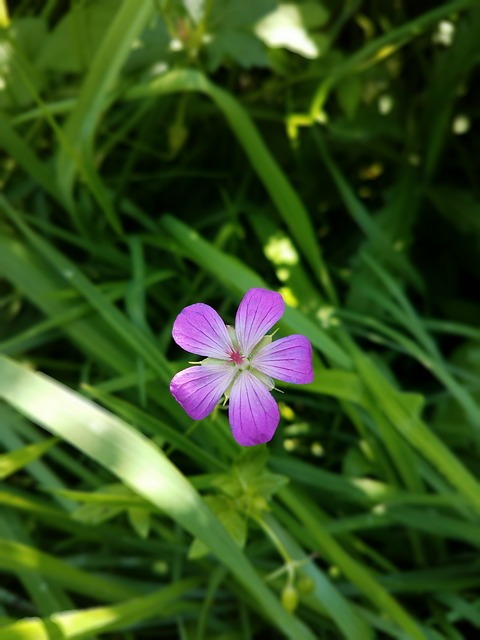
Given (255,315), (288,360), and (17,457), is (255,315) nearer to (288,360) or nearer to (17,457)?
(288,360)

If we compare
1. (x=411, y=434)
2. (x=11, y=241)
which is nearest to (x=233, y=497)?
(x=411, y=434)

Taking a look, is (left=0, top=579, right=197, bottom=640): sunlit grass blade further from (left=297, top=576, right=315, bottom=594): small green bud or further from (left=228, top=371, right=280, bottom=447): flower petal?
(left=228, top=371, right=280, bottom=447): flower petal

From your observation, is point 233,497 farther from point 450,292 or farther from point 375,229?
point 450,292

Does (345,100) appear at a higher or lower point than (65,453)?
higher

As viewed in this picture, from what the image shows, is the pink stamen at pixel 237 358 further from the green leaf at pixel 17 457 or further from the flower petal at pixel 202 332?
the green leaf at pixel 17 457

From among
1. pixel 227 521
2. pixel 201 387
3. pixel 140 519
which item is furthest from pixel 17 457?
pixel 201 387

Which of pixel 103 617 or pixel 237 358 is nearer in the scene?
pixel 237 358

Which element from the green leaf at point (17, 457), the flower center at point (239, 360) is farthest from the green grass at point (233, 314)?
the flower center at point (239, 360)
